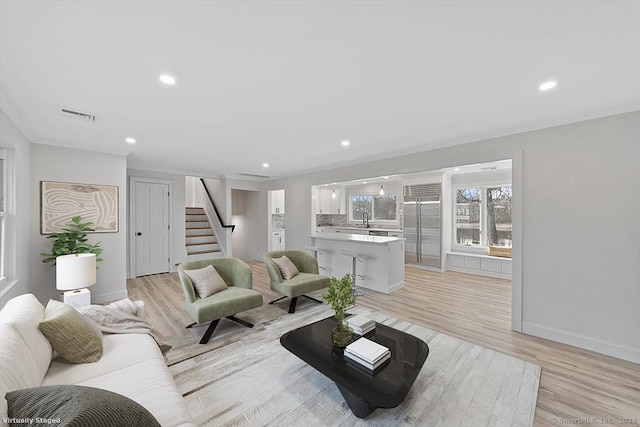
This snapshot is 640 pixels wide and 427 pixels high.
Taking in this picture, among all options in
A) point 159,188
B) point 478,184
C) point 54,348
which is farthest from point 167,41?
point 478,184

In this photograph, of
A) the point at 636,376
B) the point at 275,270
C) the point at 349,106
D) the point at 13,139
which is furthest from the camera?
the point at 275,270

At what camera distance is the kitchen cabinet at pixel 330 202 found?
335 inches

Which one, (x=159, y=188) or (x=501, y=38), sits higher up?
(x=501, y=38)

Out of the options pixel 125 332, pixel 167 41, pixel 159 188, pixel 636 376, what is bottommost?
pixel 636 376

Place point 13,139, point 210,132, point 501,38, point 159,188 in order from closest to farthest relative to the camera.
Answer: point 501,38 → point 13,139 → point 210,132 → point 159,188

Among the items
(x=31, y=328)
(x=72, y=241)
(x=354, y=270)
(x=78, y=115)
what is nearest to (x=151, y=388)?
(x=31, y=328)

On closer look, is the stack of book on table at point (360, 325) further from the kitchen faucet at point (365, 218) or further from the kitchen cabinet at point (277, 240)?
the kitchen faucet at point (365, 218)

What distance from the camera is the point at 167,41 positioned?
1.50m

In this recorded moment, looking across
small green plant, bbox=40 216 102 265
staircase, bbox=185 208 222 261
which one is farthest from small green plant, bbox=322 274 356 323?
staircase, bbox=185 208 222 261

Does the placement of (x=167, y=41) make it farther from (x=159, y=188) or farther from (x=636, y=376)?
(x=159, y=188)

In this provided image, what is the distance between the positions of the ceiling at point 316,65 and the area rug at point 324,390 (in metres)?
2.42

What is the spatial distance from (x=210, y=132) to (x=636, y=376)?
4909mm

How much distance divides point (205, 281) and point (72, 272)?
4.18 ft

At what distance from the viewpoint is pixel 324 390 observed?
200 cm
